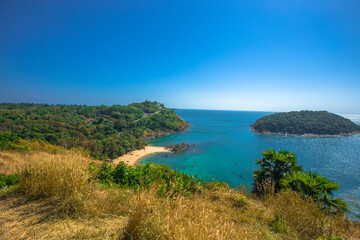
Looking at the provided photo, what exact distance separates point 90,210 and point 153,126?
7040 centimetres

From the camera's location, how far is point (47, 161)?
2.94 m

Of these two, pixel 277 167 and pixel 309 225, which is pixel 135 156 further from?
pixel 309 225

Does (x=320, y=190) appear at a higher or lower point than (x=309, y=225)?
lower

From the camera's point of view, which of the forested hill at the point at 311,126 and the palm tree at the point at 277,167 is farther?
the forested hill at the point at 311,126

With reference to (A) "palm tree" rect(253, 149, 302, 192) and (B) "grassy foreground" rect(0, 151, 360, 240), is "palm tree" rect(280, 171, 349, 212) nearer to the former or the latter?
(A) "palm tree" rect(253, 149, 302, 192)

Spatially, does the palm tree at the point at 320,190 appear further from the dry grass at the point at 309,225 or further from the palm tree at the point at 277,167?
the dry grass at the point at 309,225

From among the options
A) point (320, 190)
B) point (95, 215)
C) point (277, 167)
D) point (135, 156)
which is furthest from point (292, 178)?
point (135, 156)

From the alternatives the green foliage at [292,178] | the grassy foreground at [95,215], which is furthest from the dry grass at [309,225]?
the green foliage at [292,178]

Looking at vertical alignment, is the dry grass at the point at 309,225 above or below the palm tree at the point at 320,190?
above

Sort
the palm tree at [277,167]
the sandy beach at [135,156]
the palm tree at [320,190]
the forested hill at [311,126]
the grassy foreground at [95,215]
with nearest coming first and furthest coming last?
1. the grassy foreground at [95,215]
2. the palm tree at [320,190]
3. the palm tree at [277,167]
4. the sandy beach at [135,156]
5. the forested hill at [311,126]

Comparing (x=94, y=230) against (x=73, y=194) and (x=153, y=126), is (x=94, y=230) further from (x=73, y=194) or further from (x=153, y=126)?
(x=153, y=126)

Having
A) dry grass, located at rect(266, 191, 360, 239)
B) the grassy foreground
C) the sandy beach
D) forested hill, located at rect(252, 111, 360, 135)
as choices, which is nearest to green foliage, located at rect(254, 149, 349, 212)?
dry grass, located at rect(266, 191, 360, 239)

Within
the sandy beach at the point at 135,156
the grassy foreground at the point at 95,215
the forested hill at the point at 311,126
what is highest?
the grassy foreground at the point at 95,215

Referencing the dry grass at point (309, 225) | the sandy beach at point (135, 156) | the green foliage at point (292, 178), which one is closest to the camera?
the dry grass at point (309, 225)
